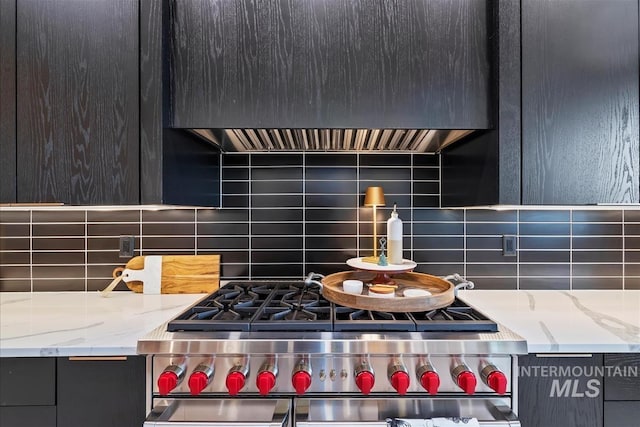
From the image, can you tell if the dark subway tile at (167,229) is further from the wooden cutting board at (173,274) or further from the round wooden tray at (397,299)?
the round wooden tray at (397,299)

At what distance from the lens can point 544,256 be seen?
1.55 meters

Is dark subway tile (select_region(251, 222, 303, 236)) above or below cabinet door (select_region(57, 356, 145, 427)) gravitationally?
above

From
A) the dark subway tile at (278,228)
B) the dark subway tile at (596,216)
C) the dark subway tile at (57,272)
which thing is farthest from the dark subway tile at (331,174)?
the dark subway tile at (57,272)

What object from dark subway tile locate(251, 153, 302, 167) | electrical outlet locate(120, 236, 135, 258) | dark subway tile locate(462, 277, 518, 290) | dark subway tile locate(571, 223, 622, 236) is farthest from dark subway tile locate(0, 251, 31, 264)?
dark subway tile locate(571, 223, 622, 236)

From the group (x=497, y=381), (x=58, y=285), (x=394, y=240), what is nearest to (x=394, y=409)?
(x=497, y=381)

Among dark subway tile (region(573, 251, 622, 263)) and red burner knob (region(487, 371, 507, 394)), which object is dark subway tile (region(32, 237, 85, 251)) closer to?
red burner knob (region(487, 371, 507, 394))

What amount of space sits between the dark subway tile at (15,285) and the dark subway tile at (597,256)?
2650 mm

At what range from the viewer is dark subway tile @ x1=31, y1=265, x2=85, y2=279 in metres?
1.52

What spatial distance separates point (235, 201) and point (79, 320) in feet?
2.50

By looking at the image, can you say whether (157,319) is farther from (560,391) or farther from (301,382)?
(560,391)

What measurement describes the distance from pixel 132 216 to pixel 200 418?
1038mm

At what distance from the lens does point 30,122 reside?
110cm

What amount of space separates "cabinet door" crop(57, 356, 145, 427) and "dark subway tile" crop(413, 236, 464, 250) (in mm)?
1224

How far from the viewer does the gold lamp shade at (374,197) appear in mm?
1505
